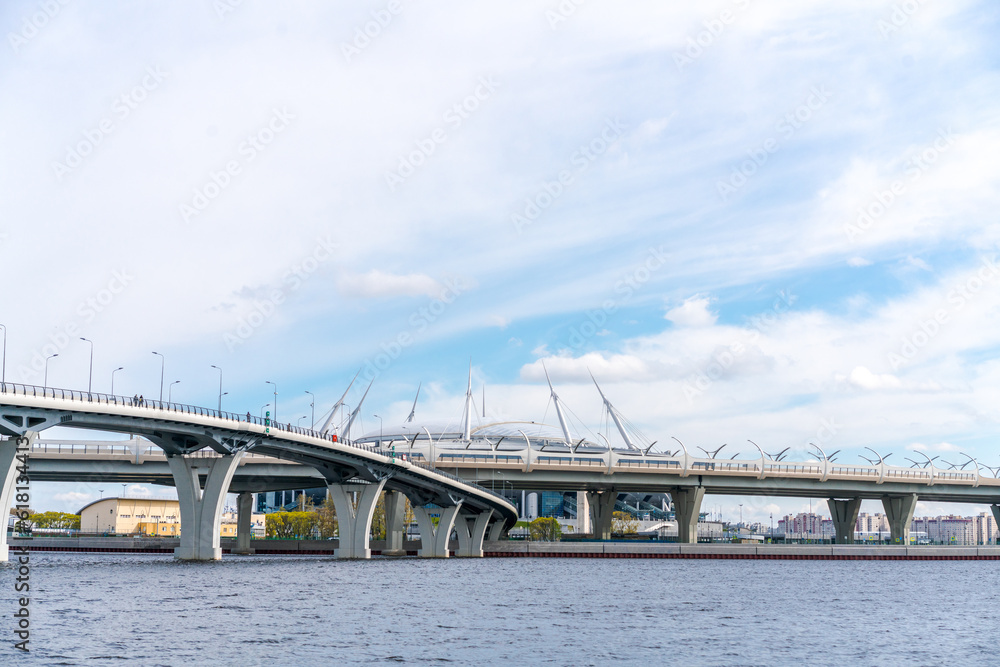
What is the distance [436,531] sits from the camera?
A: 13925cm

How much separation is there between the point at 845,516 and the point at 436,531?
3310 inches

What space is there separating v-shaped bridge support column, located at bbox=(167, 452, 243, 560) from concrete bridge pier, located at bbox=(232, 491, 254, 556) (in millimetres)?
65667

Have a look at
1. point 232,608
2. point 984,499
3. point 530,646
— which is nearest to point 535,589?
point 232,608

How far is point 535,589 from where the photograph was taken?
246 feet

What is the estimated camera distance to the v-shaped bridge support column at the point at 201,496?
95750 mm

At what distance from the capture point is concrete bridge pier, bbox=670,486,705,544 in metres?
162

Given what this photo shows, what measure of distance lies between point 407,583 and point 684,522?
9416cm

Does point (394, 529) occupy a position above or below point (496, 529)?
above

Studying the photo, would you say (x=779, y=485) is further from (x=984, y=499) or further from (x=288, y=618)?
(x=288, y=618)

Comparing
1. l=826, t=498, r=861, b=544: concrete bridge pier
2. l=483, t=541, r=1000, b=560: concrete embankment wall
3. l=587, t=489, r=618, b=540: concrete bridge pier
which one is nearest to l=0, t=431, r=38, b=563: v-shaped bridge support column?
l=483, t=541, r=1000, b=560: concrete embankment wall

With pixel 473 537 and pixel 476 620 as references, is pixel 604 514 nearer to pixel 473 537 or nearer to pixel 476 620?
pixel 473 537

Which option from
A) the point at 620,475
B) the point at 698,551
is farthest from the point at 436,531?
the point at 698,551

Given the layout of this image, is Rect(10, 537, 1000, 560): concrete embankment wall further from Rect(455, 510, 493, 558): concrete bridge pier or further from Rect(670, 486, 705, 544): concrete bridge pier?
Rect(670, 486, 705, 544): concrete bridge pier

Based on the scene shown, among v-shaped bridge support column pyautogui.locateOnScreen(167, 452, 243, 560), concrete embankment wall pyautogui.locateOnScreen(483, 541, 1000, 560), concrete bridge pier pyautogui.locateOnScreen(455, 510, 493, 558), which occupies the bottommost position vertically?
concrete embankment wall pyautogui.locateOnScreen(483, 541, 1000, 560)
